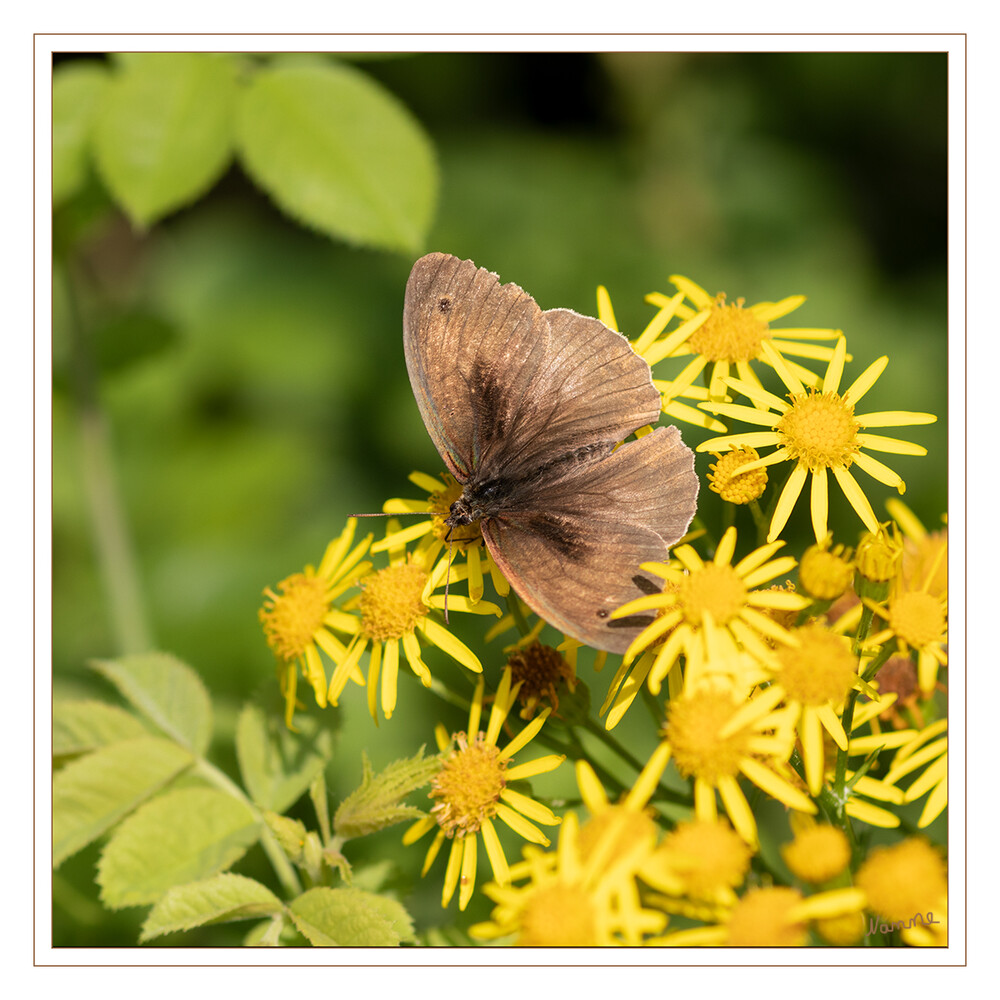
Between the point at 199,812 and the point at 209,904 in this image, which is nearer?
the point at 209,904

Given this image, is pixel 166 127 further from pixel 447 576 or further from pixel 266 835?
pixel 266 835

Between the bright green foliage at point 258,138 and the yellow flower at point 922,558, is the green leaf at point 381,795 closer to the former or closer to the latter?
the yellow flower at point 922,558

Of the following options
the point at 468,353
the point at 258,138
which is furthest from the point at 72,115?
the point at 468,353

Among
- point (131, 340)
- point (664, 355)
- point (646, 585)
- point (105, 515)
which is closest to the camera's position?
point (646, 585)

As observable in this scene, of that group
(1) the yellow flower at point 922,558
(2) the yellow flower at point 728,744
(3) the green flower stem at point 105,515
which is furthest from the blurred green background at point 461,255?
(2) the yellow flower at point 728,744

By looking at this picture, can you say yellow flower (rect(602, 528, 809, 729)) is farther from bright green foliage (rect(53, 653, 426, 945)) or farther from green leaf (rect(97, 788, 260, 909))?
green leaf (rect(97, 788, 260, 909))
